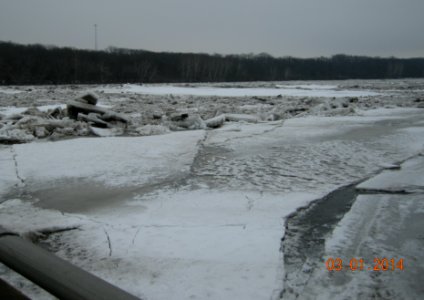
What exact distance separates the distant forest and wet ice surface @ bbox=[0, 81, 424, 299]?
154ft

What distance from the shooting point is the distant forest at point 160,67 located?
195 feet

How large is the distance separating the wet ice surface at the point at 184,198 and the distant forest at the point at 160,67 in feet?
154

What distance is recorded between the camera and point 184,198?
12.3ft

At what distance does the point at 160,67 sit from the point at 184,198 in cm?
7196

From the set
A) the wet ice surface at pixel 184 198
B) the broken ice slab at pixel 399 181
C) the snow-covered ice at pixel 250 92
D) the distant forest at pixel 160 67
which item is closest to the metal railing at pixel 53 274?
the wet ice surface at pixel 184 198

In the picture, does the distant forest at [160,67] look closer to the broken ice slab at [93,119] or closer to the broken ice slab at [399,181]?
the broken ice slab at [93,119]

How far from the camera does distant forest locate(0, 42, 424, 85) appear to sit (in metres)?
59.5

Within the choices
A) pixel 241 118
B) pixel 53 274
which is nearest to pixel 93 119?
pixel 241 118

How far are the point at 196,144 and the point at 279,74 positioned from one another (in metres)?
84.5

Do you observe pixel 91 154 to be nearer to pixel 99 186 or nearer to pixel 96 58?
pixel 99 186
